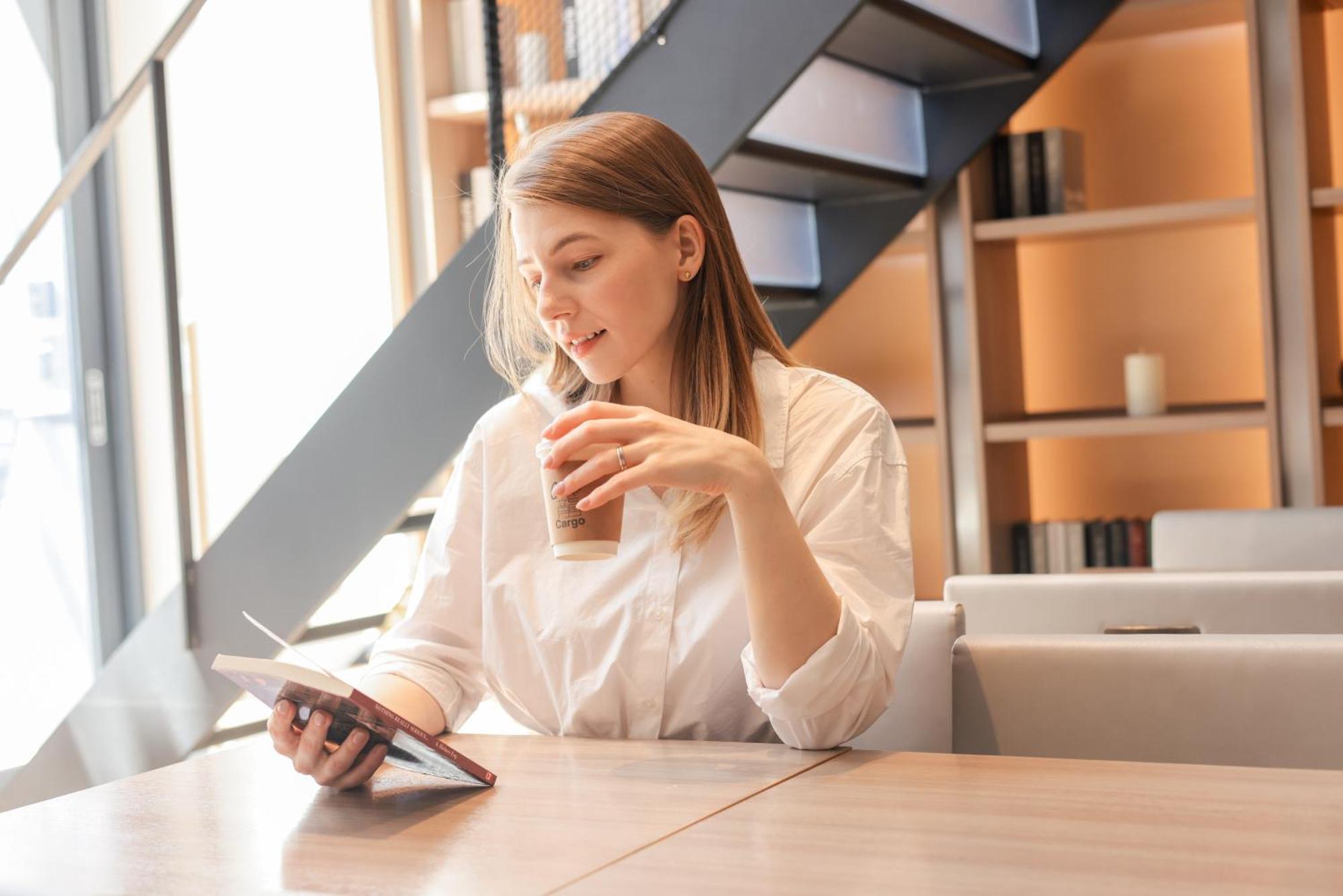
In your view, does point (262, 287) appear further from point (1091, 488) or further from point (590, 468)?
point (590, 468)

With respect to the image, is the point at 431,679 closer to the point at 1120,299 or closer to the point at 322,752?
the point at 322,752

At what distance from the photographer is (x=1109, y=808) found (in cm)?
98

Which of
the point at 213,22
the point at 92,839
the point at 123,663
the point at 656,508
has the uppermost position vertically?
the point at 213,22

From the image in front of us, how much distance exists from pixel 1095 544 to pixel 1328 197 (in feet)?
3.24

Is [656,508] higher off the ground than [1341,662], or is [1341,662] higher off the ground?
[656,508]

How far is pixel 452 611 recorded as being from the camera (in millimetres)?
1554

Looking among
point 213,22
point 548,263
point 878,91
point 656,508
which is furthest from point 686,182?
point 213,22

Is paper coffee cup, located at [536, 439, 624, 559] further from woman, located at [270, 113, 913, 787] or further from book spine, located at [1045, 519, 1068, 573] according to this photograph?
book spine, located at [1045, 519, 1068, 573]

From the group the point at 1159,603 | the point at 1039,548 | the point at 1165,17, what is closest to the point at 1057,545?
the point at 1039,548

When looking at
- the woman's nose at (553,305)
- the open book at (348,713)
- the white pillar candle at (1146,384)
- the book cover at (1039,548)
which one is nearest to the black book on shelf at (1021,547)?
the book cover at (1039,548)

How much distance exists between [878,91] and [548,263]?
196cm

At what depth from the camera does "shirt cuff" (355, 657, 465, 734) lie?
1481 mm

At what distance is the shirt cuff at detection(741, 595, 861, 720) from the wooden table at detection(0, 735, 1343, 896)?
4cm

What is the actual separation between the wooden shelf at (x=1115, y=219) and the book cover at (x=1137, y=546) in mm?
761
